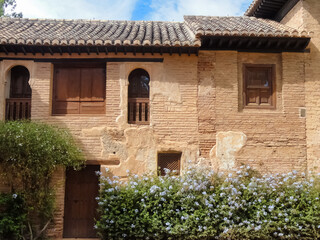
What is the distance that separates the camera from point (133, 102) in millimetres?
Answer: 10352

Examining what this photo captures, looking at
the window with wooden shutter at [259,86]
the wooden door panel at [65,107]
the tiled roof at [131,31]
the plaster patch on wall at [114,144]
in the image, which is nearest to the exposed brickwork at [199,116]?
the plaster patch on wall at [114,144]

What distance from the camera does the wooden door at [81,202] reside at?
10.0 m

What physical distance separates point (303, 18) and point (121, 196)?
6.94 meters

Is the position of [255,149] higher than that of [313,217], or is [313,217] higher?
[255,149]

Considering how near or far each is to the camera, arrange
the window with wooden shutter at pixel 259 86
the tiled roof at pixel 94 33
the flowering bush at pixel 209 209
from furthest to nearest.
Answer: the window with wooden shutter at pixel 259 86, the tiled roof at pixel 94 33, the flowering bush at pixel 209 209

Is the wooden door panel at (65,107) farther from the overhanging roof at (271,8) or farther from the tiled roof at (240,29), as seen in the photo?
the overhanging roof at (271,8)

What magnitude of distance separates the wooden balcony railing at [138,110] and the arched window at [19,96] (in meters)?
2.76

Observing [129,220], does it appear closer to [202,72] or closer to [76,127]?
[76,127]

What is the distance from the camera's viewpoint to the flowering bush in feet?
28.0

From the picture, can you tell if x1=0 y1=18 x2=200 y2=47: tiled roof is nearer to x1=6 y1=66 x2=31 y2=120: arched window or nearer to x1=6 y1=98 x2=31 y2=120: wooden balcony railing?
x1=6 y1=66 x2=31 y2=120: arched window

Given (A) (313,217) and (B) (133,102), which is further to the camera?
(B) (133,102)

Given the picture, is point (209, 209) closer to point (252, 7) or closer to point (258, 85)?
point (258, 85)

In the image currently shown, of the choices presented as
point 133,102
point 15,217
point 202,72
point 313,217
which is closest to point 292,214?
point 313,217

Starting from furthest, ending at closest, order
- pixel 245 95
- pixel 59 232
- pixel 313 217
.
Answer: pixel 245 95 < pixel 59 232 < pixel 313 217
